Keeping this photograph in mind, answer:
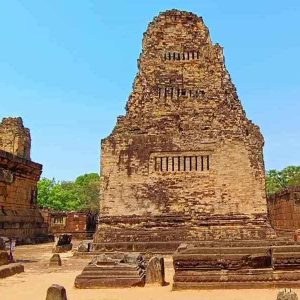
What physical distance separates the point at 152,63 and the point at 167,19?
257cm

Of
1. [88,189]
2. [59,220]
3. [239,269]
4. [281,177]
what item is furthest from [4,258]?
[88,189]

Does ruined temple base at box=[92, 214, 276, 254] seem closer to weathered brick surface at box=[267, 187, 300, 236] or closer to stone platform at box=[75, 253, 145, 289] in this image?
weathered brick surface at box=[267, 187, 300, 236]

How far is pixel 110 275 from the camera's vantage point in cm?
930

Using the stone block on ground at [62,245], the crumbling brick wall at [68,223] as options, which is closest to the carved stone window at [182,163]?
the stone block on ground at [62,245]

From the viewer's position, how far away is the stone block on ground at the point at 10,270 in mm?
10695

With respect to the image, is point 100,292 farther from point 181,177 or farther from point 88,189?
point 88,189

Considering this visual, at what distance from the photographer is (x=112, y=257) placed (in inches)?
395

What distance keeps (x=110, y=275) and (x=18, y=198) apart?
1343 cm

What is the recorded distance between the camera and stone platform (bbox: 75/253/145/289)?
9.09 metres

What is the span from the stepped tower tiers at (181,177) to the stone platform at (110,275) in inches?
259

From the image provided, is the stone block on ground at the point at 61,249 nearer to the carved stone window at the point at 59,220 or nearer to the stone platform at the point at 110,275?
the stone platform at the point at 110,275

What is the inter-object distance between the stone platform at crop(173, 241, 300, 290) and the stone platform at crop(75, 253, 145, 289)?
97 centimetres

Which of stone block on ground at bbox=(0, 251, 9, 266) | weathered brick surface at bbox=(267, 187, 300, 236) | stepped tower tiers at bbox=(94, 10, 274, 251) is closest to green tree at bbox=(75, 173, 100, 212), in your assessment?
weathered brick surface at bbox=(267, 187, 300, 236)

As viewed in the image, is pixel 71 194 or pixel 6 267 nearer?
pixel 6 267
